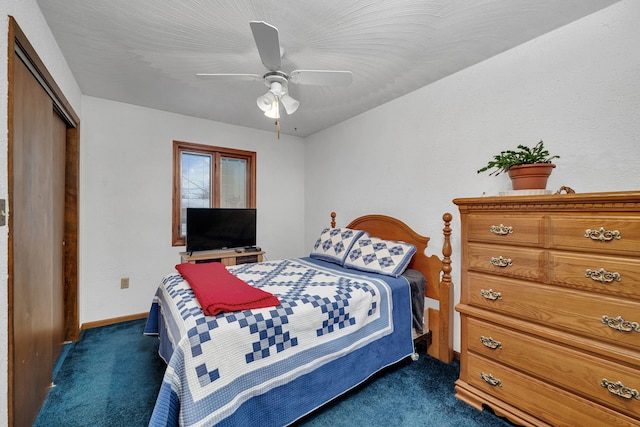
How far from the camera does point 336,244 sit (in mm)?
2910

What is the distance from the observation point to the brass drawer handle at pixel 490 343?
1.62 m

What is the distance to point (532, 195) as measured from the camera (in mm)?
1530

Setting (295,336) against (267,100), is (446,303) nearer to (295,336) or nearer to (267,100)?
(295,336)

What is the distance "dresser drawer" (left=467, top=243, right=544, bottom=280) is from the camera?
1.49 metres

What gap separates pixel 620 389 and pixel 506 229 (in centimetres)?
84

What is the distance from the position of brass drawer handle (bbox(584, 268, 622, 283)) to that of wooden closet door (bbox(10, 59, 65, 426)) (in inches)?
107

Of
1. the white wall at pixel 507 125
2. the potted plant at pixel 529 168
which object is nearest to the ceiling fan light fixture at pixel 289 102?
the white wall at pixel 507 125

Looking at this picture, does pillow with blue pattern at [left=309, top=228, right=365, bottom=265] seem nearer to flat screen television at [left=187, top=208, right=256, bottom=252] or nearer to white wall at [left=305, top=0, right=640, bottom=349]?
white wall at [left=305, top=0, right=640, bottom=349]

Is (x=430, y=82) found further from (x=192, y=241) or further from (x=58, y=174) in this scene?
(x=58, y=174)

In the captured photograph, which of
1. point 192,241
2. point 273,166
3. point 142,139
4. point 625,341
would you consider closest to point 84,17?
point 142,139

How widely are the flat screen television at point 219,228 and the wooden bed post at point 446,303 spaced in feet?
7.95

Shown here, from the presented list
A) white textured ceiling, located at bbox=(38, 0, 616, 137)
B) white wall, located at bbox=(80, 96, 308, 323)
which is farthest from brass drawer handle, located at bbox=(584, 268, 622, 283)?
white wall, located at bbox=(80, 96, 308, 323)

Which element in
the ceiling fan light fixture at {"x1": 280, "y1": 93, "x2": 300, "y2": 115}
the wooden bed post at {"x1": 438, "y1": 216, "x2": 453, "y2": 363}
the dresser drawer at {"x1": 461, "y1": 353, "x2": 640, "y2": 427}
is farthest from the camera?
the wooden bed post at {"x1": 438, "y1": 216, "x2": 453, "y2": 363}

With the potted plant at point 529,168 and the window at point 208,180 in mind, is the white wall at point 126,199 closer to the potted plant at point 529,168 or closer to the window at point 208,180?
the window at point 208,180
